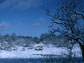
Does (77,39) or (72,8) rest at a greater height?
(72,8)

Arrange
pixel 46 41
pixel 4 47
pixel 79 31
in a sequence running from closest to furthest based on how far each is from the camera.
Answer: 1. pixel 79 31
2. pixel 4 47
3. pixel 46 41

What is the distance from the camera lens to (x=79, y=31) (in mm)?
15305

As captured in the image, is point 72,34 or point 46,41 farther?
point 46,41

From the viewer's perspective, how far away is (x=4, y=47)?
6381 centimetres

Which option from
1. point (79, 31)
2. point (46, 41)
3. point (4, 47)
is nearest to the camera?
point (79, 31)

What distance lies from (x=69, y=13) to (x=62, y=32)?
1.80 meters

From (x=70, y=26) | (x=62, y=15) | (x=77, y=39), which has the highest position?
(x=62, y=15)

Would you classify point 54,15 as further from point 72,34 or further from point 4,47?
point 4,47

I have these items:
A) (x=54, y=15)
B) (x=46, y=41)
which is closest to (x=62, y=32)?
(x=54, y=15)

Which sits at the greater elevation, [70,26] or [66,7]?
[66,7]

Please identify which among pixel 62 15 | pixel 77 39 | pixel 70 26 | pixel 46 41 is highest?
pixel 46 41

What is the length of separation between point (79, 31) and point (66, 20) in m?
1.49

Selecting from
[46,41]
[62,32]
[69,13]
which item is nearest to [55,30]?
[62,32]

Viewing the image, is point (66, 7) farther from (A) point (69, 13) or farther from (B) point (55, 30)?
(B) point (55, 30)
